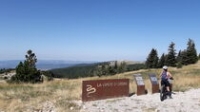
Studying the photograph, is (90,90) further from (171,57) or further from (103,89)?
(171,57)

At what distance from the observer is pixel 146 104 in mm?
15336

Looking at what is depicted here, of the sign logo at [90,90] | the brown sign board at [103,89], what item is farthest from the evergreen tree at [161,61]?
→ the sign logo at [90,90]

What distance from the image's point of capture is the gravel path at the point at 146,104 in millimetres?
14164

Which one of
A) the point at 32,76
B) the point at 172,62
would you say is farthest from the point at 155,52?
the point at 32,76

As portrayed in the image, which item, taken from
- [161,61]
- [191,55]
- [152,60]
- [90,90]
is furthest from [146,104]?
[152,60]

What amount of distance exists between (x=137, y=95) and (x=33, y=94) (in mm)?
5965

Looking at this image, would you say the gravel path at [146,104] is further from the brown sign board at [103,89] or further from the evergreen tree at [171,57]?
the evergreen tree at [171,57]

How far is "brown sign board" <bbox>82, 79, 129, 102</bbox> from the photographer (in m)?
16.0

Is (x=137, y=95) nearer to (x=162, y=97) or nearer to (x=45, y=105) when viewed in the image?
(x=162, y=97)

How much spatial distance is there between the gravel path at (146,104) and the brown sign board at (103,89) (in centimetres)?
47

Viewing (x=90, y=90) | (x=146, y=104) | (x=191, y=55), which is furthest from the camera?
(x=191, y=55)

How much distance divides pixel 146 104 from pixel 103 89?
258 cm

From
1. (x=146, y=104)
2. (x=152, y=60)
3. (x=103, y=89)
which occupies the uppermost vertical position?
(x=152, y=60)

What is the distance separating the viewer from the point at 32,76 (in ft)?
163
